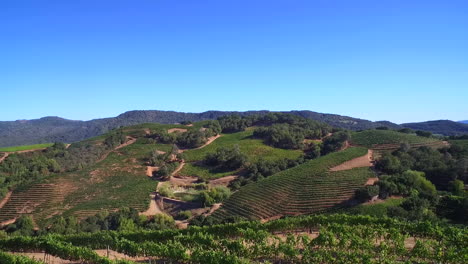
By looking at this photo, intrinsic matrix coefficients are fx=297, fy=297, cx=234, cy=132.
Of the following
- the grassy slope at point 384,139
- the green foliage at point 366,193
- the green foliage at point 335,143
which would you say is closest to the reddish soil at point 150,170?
the green foliage at point 335,143

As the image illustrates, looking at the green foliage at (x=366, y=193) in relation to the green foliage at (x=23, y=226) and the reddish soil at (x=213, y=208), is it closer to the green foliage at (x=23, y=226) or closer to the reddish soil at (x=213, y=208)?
the reddish soil at (x=213, y=208)

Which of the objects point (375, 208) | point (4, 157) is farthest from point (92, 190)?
point (375, 208)

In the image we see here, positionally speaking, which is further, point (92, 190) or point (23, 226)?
point (92, 190)

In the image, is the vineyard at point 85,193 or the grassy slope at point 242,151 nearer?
the vineyard at point 85,193

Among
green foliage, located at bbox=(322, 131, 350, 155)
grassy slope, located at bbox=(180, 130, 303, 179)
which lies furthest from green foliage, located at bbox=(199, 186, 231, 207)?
green foliage, located at bbox=(322, 131, 350, 155)

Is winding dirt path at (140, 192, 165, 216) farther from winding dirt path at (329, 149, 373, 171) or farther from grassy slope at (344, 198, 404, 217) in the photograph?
winding dirt path at (329, 149, 373, 171)

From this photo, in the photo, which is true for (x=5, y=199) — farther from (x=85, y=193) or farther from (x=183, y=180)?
(x=183, y=180)
